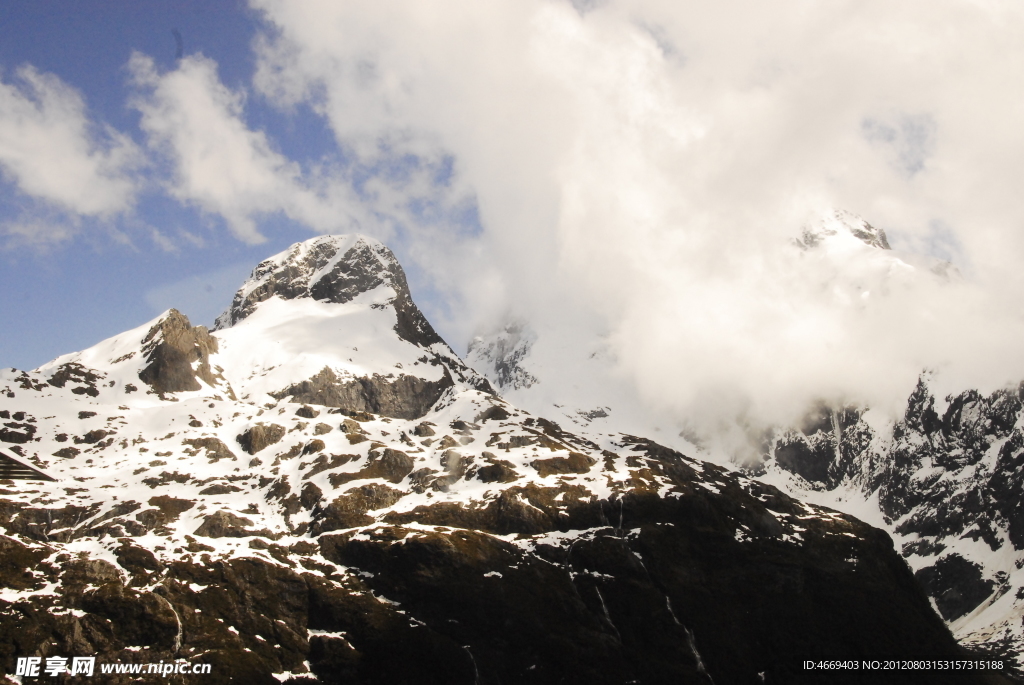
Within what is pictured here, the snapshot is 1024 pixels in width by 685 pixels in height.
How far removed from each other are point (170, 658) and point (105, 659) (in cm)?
1242

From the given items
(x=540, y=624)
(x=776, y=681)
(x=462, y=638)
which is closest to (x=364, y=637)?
(x=462, y=638)

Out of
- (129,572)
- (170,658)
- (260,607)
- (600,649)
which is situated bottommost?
(600,649)

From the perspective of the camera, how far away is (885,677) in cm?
19875

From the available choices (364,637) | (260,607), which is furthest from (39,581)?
(364,637)

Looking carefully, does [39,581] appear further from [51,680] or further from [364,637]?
[364,637]

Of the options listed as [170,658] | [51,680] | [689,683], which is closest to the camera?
[51,680]

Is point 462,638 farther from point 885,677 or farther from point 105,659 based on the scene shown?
point 885,677

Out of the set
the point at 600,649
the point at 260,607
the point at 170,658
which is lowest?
the point at 600,649

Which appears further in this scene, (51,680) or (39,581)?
(39,581)

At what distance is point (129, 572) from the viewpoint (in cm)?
19212

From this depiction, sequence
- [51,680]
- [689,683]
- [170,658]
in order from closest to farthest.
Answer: [51,680] < [170,658] < [689,683]

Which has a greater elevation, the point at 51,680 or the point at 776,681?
the point at 51,680

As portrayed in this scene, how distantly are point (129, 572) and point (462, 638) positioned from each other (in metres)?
81.8

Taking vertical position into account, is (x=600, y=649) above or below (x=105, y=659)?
below
